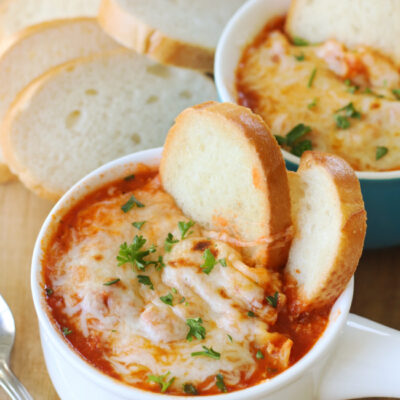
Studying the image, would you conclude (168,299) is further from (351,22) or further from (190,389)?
(351,22)

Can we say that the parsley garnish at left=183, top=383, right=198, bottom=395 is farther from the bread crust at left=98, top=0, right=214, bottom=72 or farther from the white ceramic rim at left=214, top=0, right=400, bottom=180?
the bread crust at left=98, top=0, right=214, bottom=72

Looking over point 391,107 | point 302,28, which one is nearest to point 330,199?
point 391,107

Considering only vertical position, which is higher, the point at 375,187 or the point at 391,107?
the point at 391,107

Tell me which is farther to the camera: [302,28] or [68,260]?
[302,28]

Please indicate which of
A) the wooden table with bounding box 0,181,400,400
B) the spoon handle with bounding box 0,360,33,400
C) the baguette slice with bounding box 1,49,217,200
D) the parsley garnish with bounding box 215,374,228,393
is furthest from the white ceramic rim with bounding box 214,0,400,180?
the spoon handle with bounding box 0,360,33,400

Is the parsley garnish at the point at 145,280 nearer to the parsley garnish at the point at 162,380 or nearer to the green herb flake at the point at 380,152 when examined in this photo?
the parsley garnish at the point at 162,380

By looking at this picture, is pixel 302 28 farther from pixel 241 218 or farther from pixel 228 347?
pixel 228 347

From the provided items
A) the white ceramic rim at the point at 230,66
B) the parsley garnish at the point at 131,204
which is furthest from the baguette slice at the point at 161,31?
the parsley garnish at the point at 131,204
